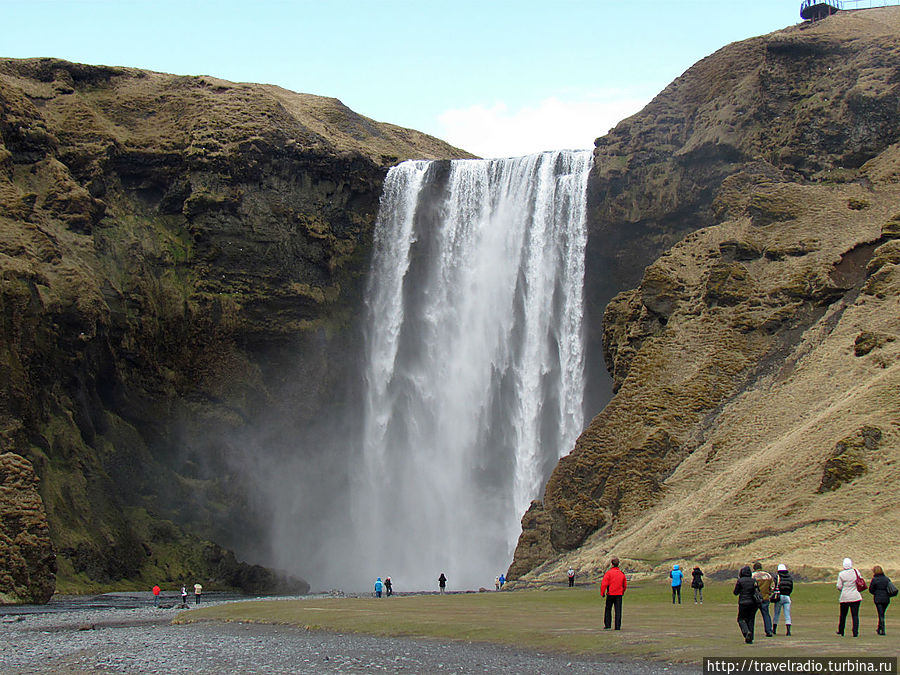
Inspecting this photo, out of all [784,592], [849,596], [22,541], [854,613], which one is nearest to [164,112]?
[22,541]

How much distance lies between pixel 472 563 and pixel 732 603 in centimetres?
4008

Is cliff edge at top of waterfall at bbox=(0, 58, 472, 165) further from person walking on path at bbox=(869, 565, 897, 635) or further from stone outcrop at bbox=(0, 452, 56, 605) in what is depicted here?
person walking on path at bbox=(869, 565, 897, 635)

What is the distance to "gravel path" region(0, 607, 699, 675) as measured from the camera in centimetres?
1848

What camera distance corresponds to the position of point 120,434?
69.5 m

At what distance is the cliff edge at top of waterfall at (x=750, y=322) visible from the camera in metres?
38.8

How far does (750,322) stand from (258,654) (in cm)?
3838

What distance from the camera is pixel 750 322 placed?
5362 centimetres

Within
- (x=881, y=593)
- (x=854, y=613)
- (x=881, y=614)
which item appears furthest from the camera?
(x=881, y=593)

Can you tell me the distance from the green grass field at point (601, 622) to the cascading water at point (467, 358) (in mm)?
28004

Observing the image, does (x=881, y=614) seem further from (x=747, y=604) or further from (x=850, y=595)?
(x=747, y=604)

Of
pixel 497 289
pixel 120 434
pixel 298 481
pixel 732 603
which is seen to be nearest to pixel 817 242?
pixel 497 289

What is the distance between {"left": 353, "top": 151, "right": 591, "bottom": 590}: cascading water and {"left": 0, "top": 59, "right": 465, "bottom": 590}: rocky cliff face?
4296mm

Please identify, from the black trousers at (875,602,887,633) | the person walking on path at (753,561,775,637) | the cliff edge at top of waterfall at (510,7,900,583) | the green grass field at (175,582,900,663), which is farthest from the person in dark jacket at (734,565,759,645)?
the cliff edge at top of waterfall at (510,7,900,583)

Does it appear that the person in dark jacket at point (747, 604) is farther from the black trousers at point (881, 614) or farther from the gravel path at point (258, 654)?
the black trousers at point (881, 614)
